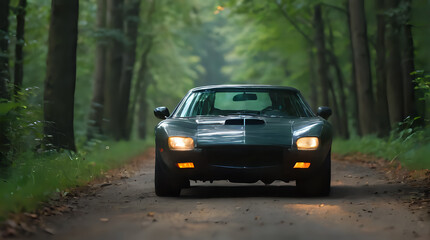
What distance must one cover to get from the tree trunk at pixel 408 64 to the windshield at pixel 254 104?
6.27 metres

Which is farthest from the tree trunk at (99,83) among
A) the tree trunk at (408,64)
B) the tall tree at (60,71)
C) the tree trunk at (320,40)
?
the tree trunk at (408,64)

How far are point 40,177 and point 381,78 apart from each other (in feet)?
40.4

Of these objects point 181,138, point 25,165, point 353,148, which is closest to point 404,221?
point 181,138

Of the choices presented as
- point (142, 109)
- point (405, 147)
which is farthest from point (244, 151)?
point (142, 109)

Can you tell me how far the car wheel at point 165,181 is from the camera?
26.9ft

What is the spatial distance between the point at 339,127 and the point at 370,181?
17.4 metres

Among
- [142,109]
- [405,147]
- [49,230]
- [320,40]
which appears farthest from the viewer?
[142,109]

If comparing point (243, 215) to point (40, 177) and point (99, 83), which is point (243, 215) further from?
point (99, 83)

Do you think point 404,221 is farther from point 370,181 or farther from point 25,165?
point 25,165

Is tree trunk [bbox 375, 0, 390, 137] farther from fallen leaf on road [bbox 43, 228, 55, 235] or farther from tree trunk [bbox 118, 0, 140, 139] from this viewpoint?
fallen leaf on road [bbox 43, 228, 55, 235]

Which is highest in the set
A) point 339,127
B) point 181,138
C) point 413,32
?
point 413,32

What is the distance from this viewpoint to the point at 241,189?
9.46m

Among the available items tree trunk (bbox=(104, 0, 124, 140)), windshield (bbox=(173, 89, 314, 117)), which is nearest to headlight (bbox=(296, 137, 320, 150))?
windshield (bbox=(173, 89, 314, 117))

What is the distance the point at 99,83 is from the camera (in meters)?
20.5
